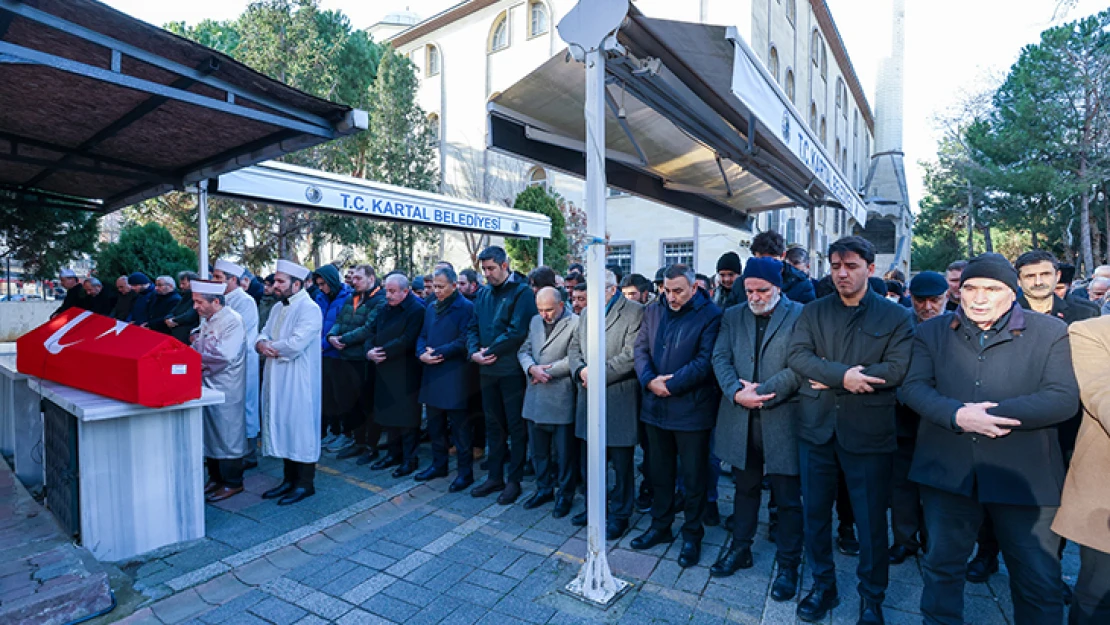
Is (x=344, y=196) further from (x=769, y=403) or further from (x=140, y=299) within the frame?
(x=769, y=403)

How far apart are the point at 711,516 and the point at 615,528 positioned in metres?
0.79

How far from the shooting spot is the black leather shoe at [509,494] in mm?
4750

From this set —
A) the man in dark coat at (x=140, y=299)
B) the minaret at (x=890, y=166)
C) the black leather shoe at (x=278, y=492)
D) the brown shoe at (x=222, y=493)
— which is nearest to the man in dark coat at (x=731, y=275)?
the black leather shoe at (x=278, y=492)

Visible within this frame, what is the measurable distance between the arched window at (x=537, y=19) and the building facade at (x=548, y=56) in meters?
0.04

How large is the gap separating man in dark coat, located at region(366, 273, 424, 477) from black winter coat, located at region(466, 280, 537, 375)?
74 centimetres

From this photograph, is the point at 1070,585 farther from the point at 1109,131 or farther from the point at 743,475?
the point at 1109,131

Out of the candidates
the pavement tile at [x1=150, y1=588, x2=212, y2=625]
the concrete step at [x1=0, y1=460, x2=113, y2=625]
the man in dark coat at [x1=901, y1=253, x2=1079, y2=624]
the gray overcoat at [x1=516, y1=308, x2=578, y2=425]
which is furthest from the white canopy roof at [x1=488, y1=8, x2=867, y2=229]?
the concrete step at [x1=0, y1=460, x2=113, y2=625]

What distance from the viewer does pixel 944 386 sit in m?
2.68

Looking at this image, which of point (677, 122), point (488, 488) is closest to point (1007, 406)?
point (677, 122)

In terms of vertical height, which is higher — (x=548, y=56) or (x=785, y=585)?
(x=548, y=56)

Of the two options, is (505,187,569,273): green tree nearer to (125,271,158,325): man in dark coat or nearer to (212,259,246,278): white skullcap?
(125,271,158,325): man in dark coat

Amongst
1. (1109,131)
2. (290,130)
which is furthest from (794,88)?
(290,130)

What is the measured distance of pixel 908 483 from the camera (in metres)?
3.71

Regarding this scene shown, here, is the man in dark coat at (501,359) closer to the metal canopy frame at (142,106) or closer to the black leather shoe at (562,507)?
the black leather shoe at (562,507)
